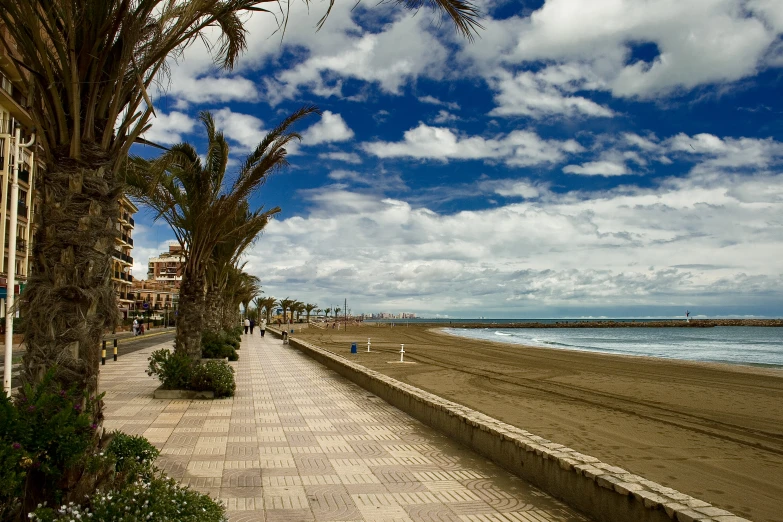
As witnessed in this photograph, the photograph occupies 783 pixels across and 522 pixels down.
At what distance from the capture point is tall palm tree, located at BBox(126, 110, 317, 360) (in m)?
12.8

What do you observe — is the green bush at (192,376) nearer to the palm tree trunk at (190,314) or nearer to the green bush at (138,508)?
the palm tree trunk at (190,314)

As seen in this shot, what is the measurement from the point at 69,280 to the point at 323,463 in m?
3.47

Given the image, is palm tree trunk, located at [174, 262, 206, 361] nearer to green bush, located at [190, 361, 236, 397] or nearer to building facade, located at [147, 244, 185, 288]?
green bush, located at [190, 361, 236, 397]

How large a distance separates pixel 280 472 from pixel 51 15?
4.50m

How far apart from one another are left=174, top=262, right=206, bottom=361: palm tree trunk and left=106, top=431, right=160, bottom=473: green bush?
8.01m

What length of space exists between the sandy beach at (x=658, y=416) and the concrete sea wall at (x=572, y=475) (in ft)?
5.71

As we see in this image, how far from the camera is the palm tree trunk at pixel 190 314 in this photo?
1302 cm

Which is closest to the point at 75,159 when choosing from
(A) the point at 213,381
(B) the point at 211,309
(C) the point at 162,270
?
(A) the point at 213,381

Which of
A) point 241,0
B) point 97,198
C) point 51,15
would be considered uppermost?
point 241,0

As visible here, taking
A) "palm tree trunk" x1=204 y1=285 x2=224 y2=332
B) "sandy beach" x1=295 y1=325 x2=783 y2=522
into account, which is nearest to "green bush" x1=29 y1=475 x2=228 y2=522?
"sandy beach" x1=295 y1=325 x2=783 y2=522

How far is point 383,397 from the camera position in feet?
37.3

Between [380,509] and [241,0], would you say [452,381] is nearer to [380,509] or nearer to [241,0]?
[380,509]

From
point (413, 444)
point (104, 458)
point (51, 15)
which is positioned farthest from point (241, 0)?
point (413, 444)

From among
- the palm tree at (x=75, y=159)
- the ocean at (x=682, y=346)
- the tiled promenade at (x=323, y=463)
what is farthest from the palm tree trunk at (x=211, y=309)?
the ocean at (x=682, y=346)
